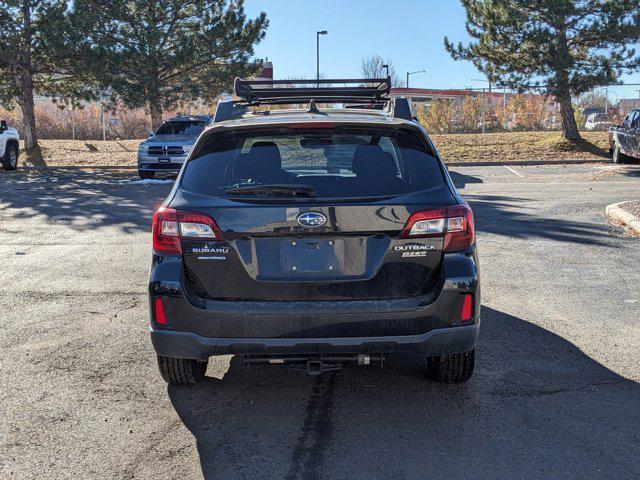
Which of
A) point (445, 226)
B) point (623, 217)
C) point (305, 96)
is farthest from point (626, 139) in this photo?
point (445, 226)

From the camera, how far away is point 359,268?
4094 millimetres

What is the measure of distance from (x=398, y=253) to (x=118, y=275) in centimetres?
494

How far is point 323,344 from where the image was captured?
13.4ft

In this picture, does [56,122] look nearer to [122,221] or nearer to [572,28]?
[572,28]

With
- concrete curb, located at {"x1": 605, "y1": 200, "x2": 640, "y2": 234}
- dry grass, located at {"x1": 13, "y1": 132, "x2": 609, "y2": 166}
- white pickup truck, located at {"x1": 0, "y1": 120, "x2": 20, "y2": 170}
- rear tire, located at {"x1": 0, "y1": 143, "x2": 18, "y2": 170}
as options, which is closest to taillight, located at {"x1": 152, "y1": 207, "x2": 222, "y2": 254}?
concrete curb, located at {"x1": 605, "y1": 200, "x2": 640, "y2": 234}

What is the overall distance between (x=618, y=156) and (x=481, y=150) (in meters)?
5.00

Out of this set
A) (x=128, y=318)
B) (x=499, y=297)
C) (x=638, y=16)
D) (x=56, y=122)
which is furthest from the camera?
(x=56, y=122)

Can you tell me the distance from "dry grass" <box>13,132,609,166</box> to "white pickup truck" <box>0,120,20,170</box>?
7.50ft

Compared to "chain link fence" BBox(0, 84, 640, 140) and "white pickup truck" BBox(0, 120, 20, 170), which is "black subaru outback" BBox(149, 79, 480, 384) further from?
"chain link fence" BBox(0, 84, 640, 140)

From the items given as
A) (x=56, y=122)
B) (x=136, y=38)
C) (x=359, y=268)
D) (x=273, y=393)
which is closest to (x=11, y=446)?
(x=273, y=393)

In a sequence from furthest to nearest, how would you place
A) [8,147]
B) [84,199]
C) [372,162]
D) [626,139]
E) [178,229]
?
[8,147], [626,139], [84,199], [372,162], [178,229]

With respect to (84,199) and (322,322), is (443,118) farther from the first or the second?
(322,322)

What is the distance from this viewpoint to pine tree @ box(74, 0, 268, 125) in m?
26.0

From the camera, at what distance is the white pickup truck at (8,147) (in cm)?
2410
